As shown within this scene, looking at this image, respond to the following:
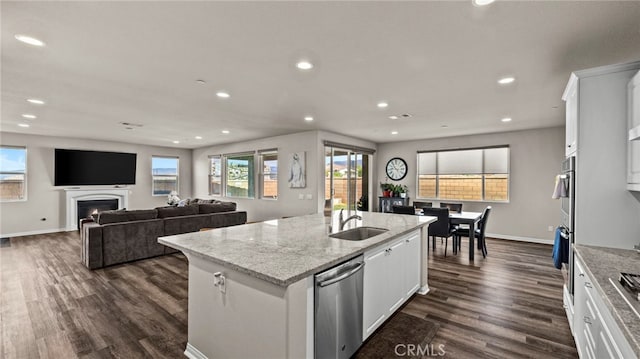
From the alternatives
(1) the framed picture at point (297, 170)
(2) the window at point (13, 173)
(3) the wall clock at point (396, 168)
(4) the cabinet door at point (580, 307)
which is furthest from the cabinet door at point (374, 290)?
(2) the window at point (13, 173)

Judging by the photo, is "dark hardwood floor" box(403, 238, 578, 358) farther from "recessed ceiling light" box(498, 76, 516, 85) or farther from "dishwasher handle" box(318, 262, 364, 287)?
"recessed ceiling light" box(498, 76, 516, 85)

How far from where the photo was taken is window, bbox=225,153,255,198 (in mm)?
7832

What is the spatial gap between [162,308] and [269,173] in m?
4.63

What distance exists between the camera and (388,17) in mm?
1864

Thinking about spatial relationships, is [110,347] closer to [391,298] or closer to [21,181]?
[391,298]

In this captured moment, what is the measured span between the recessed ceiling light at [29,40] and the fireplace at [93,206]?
22.5 feet

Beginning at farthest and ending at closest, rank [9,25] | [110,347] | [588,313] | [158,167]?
[158,167], [110,347], [9,25], [588,313]

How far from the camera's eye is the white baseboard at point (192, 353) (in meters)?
2.09

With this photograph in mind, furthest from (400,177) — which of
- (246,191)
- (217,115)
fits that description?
(217,115)

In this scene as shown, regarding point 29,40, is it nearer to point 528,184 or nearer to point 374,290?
point 374,290

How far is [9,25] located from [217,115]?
2864 mm

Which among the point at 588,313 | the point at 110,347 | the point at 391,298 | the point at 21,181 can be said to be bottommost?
the point at 110,347

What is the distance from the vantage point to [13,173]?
677 cm

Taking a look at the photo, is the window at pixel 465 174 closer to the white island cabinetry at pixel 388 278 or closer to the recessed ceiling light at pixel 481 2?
the white island cabinetry at pixel 388 278
